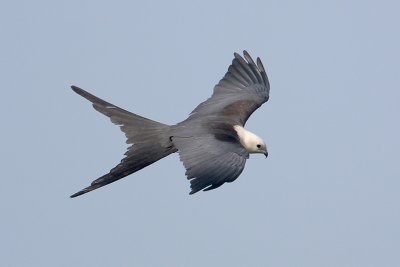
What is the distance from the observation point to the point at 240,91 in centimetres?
1981

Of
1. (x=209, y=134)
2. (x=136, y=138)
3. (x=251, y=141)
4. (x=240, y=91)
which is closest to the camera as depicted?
(x=209, y=134)

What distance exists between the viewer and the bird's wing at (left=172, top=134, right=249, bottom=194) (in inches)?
590

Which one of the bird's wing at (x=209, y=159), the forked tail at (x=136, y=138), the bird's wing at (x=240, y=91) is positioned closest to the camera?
the bird's wing at (x=209, y=159)

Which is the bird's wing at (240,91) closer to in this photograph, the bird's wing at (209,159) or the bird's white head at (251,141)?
the bird's white head at (251,141)

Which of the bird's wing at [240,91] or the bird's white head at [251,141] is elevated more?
the bird's wing at [240,91]

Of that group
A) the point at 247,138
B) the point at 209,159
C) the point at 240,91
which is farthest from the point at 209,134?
the point at 240,91

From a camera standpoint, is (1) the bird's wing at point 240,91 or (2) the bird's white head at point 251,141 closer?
(2) the bird's white head at point 251,141

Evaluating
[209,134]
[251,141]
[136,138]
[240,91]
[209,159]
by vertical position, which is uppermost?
[240,91]

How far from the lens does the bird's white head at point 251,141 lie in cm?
1805

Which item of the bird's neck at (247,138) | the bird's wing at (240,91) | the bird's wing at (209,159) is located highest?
the bird's wing at (240,91)

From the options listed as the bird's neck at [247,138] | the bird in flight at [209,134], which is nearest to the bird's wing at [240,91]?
the bird in flight at [209,134]

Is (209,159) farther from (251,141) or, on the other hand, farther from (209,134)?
(251,141)

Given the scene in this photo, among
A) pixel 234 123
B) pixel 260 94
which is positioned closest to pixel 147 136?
pixel 234 123

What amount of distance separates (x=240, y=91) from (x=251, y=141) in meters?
1.99
